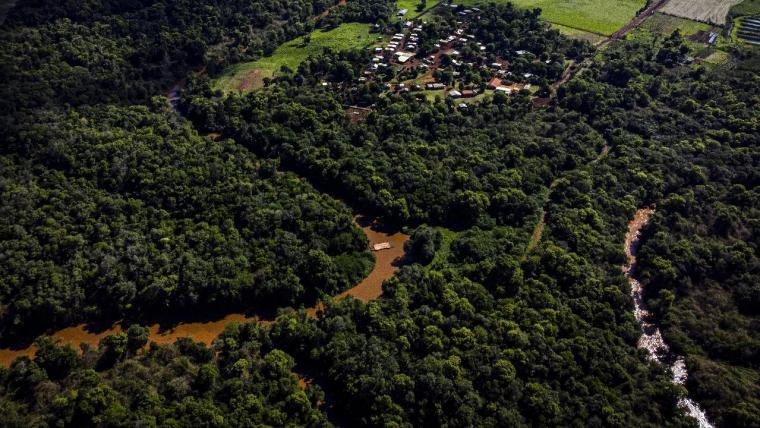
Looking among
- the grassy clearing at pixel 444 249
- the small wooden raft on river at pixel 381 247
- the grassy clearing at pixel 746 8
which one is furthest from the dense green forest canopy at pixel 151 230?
the grassy clearing at pixel 746 8

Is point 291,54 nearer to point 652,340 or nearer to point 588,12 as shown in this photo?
point 588,12

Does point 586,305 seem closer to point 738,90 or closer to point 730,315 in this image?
point 730,315

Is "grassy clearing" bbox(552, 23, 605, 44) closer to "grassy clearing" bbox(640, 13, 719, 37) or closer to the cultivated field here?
"grassy clearing" bbox(640, 13, 719, 37)

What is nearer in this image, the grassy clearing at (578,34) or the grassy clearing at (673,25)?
the grassy clearing at (578,34)

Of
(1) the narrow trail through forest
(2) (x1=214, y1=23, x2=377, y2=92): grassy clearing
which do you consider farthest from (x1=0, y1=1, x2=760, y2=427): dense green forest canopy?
(2) (x1=214, y1=23, x2=377, y2=92): grassy clearing

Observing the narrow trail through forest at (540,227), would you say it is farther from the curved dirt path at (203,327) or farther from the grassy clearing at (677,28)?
the grassy clearing at (677,28)

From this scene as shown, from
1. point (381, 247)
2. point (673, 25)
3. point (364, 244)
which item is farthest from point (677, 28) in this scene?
point (364, 244)
